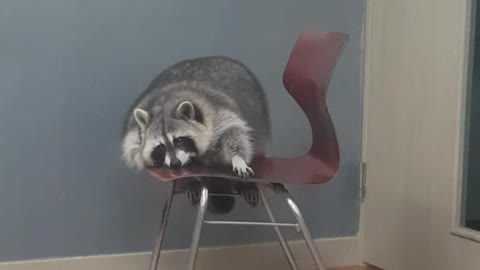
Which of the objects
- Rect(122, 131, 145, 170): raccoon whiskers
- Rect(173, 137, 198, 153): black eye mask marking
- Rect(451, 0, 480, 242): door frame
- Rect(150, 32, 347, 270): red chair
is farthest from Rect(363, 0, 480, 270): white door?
Rect(122, 131, 145, 170): raccoon whiskers

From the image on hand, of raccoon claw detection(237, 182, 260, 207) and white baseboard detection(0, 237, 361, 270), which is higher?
raccoon claw detection(237, 182, 260, 207)

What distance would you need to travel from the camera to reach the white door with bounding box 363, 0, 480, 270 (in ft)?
6.77

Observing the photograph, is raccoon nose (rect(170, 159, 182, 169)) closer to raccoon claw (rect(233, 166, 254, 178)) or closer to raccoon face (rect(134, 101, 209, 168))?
raccoon face (rect(134, 101, 209, 168))

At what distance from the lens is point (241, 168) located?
166 centimetres

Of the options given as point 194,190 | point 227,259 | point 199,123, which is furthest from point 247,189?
point 227,259

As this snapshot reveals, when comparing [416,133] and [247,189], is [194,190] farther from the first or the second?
→ [416,133]

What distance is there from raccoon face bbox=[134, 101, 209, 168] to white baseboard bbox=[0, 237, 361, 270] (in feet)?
2.08

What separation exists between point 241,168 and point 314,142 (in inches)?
13.3

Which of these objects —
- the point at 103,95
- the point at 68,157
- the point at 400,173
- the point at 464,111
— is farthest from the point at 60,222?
the point at 464,111

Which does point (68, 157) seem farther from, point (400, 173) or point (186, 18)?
point (400, 173)

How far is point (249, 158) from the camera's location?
173 cm

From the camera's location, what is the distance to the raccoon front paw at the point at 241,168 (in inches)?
65.2

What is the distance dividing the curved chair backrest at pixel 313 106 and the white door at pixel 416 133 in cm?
45

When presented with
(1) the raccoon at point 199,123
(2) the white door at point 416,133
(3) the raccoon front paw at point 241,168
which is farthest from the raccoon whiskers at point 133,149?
(2) the white door at point 416,133
